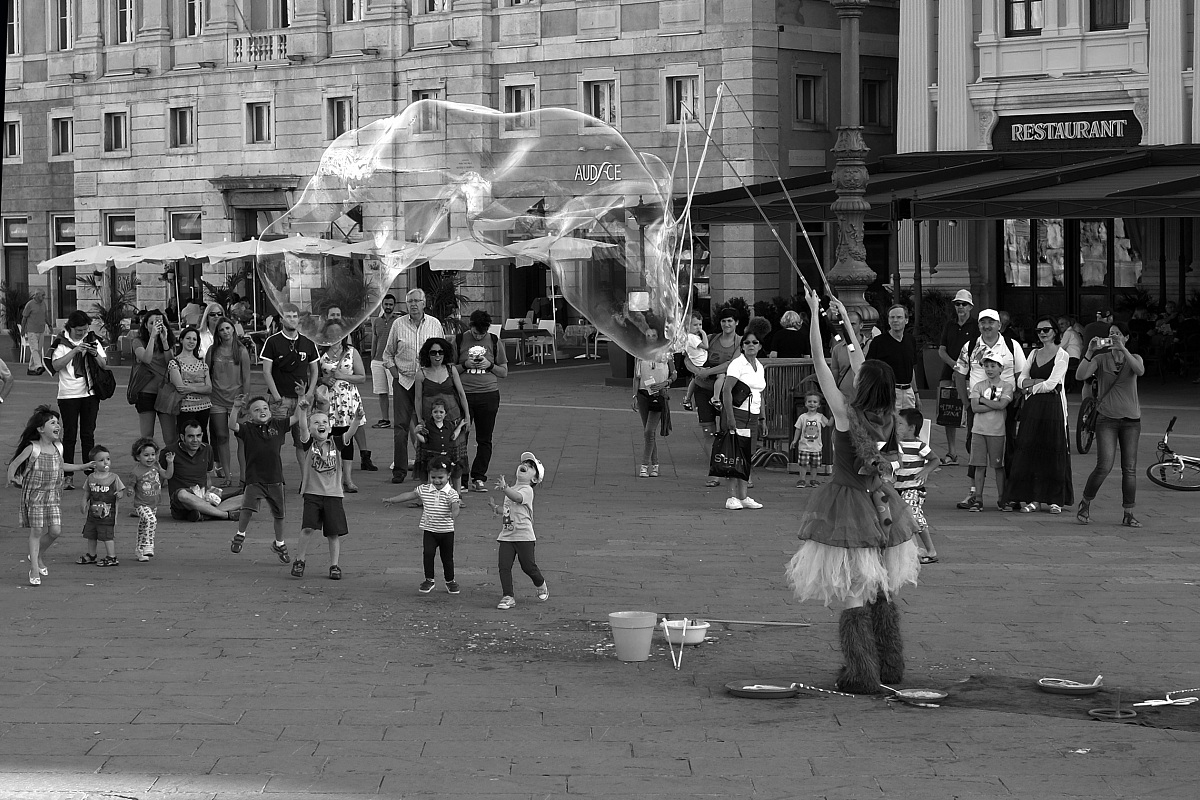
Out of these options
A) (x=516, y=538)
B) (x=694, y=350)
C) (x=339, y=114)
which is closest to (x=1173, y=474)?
(x=694, y=350)

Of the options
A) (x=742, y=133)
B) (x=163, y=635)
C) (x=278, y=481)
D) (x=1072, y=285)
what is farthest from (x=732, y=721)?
(x=742, y=133)

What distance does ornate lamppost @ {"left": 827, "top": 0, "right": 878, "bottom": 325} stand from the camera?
15.7 metres

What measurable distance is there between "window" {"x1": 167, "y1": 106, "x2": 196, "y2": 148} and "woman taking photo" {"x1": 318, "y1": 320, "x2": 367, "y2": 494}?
3011cm

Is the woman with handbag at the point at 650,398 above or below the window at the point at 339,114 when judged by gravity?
below

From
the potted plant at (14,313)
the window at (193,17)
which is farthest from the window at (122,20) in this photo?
the potted plant at (14,313)

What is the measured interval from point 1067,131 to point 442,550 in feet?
73.9

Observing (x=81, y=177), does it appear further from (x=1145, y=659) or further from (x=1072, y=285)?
(x=1145, y=659)

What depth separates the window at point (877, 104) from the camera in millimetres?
37312

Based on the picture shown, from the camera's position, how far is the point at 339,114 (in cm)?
4084

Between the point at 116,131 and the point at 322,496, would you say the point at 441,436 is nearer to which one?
the point at 322,496

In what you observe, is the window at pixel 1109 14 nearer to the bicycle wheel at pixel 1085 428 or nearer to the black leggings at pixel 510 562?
the bicycle wheel at pixel 1085 428

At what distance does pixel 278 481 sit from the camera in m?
12.0

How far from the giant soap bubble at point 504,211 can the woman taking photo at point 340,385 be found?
129mm

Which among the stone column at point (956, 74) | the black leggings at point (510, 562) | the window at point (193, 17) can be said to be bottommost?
the black leggings at point (510, 562)
